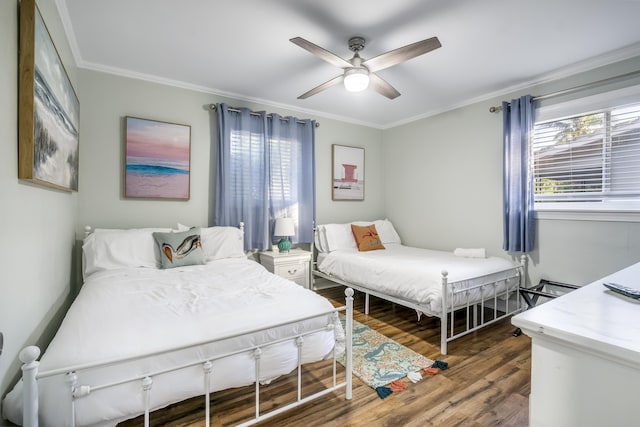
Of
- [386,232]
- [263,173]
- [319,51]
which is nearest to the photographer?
[319,51]

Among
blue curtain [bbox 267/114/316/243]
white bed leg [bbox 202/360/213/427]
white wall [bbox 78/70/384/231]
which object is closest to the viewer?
white bed leg [bbox 202/360/213/427]

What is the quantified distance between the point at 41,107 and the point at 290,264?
2525 millimetres

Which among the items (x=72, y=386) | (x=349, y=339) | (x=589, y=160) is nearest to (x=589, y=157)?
(x=589, y=160)

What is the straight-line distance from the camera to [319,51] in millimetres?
2059

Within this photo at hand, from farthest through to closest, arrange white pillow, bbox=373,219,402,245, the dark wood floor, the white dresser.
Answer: white pillow, bbox=373,219,402,245
the dark wood floor
the white dresser

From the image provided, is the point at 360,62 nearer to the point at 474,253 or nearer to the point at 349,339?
the point at 349,339

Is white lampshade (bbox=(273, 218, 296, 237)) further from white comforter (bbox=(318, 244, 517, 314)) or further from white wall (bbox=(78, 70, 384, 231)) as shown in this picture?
white wall (bbox=(78, 70, 384, 231))

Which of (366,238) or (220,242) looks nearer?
(220,242)

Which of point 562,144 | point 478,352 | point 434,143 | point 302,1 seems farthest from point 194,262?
point 562,144

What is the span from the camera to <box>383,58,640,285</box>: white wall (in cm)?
268

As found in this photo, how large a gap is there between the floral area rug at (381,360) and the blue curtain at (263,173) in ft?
5.55

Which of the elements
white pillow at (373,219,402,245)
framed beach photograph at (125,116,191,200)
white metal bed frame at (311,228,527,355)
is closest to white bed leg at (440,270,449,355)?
white metal bed frame at (311,228,527,355)

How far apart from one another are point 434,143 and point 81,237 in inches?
168

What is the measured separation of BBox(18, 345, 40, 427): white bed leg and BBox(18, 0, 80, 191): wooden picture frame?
850mm
